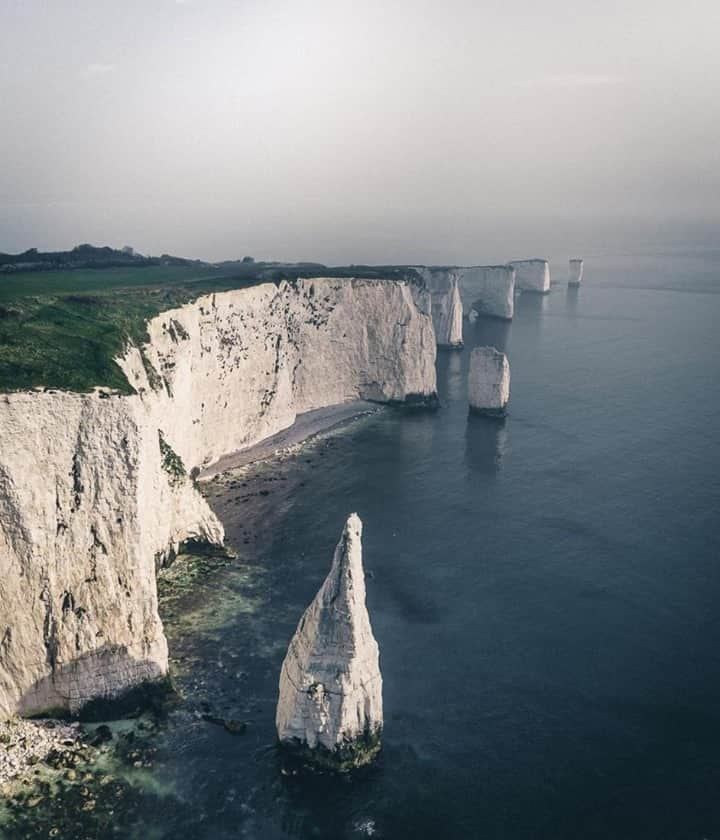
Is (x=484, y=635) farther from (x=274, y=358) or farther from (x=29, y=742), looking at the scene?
(x=274, y=358)

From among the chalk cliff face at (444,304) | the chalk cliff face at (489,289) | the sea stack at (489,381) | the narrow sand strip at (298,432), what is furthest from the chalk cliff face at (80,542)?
the chalk cliff face at (489,289)

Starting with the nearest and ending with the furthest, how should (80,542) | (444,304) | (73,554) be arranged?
(73,554) < (80,542) < (444,304)

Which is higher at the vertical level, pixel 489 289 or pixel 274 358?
pixel 489 289

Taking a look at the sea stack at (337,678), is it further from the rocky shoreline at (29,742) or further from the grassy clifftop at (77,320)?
the grassy clifftop at (77,320)

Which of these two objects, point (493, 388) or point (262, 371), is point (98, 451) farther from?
point (493, 388)

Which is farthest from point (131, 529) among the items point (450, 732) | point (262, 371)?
point (262, 371)

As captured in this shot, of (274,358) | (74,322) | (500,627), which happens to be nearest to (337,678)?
(500,627)

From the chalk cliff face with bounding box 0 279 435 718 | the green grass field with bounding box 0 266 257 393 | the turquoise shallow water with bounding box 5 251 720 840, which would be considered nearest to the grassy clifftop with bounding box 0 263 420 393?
the green grass field with bounding box 0 266 257 393
